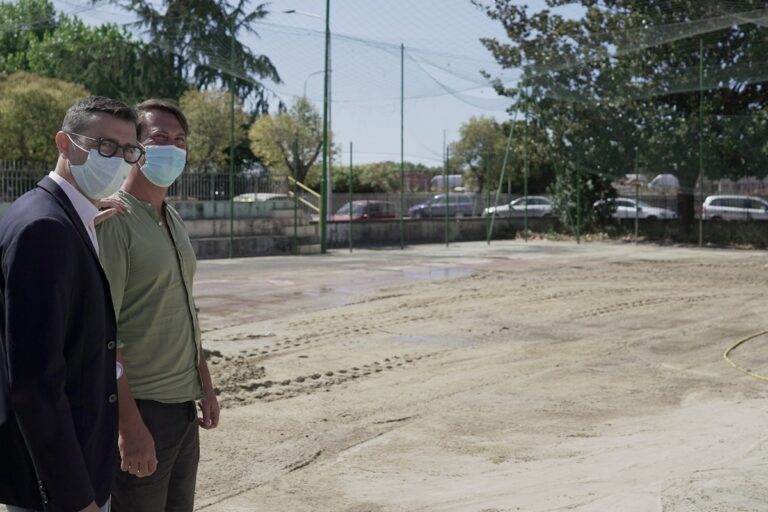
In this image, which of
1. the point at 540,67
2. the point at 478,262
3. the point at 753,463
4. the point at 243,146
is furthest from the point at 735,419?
the point at 243,146

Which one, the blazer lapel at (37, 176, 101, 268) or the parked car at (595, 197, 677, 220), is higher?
the parked car at (595, 197, 677, 220)

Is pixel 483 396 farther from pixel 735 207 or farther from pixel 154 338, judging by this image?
pixel 735 207

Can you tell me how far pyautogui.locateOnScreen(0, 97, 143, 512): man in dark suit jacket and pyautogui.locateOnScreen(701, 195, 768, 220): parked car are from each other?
25758mm

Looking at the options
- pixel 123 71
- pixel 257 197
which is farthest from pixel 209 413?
pixel 123 71

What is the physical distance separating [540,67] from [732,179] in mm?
5883

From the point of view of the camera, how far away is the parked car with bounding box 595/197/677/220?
2922 cm

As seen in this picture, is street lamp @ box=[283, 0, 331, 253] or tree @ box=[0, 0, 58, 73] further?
tree @ box=[0, 0, 58, 73]

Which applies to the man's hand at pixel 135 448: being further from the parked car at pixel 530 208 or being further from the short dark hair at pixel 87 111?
the parked car at pixel 530 208

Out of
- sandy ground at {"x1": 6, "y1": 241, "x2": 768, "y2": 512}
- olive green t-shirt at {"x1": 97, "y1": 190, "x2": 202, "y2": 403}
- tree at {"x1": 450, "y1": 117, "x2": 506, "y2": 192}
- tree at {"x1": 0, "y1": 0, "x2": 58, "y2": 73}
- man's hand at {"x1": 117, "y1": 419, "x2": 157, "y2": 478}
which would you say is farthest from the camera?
tree at {"x1": 450, "y1": 117, "x2": 506, "y2": 192}

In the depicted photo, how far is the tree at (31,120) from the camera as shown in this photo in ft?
89.5

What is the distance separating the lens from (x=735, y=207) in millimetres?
27109

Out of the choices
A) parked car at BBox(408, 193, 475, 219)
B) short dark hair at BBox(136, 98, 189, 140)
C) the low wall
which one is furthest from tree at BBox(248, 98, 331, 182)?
short dark hair at BBox(136, 98, 189, 140)

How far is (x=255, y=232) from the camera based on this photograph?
23.4 m

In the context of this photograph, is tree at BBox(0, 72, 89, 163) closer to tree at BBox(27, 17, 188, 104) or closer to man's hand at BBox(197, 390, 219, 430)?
tree at BBox(27, 17, 188, 104)
